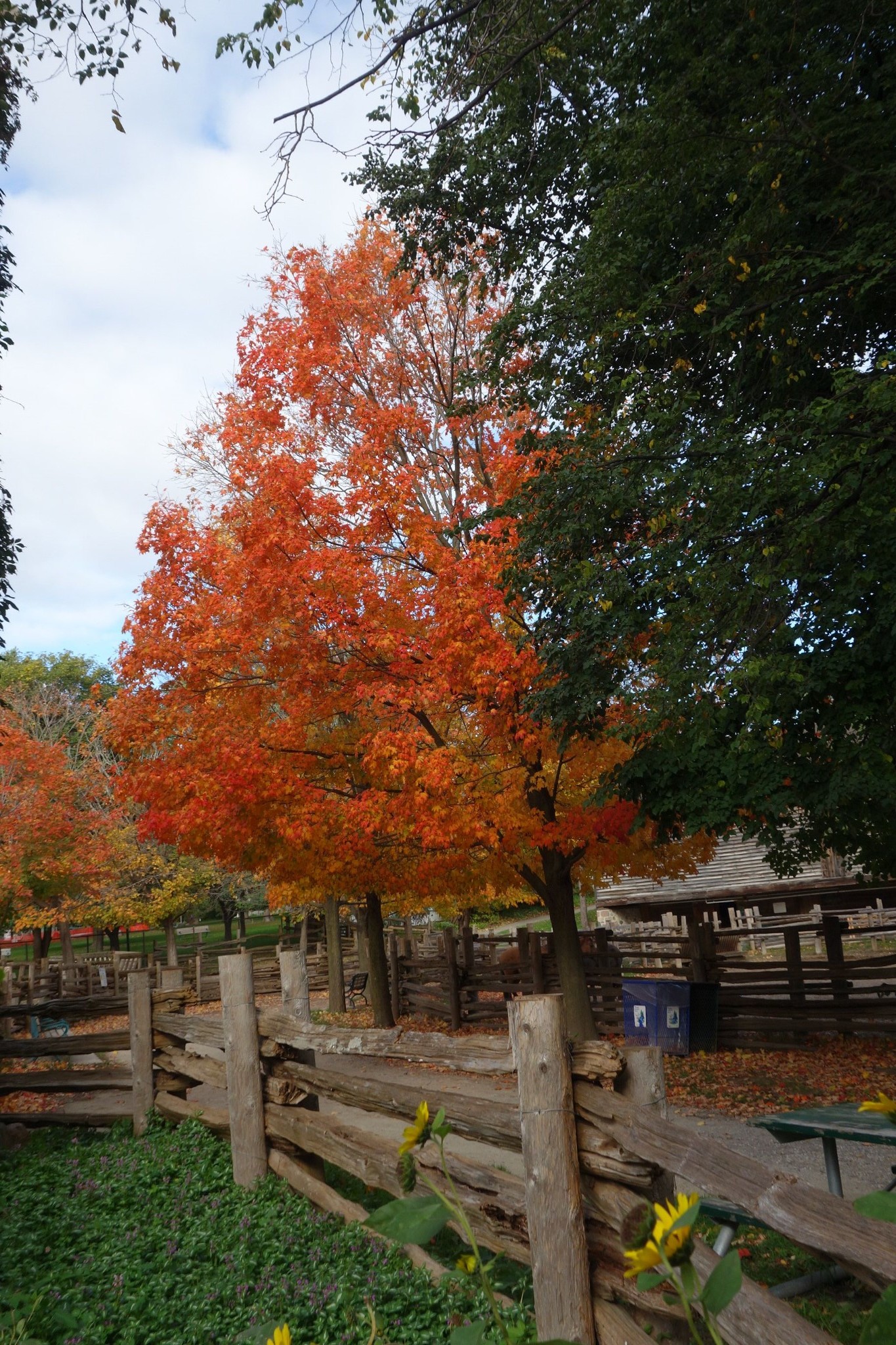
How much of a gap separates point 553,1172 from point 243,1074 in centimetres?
352

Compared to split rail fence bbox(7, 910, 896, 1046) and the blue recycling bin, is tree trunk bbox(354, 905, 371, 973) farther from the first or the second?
the blue recycling bin

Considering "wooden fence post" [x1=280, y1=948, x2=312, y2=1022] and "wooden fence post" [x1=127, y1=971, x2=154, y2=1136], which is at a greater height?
"wooden fence post" [x1=280, y1=948, x2=312, y2=1022]

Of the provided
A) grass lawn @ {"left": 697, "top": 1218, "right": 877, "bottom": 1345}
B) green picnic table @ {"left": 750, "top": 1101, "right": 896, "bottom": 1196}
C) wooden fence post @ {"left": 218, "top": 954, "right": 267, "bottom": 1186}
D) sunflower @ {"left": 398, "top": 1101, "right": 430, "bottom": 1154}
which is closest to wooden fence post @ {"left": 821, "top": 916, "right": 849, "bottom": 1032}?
grass lawn @ {"left": 697, "top": 1218, "right": 877, "bottom": 1345}

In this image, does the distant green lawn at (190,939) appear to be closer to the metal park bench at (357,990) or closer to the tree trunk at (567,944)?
the metal park bench at (357,990)

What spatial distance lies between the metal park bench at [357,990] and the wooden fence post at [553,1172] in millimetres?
22458

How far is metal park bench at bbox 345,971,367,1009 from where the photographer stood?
25.8 metres

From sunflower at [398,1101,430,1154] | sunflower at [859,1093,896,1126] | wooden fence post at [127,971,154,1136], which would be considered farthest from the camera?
wooden fence post at [127,971,154,1136]

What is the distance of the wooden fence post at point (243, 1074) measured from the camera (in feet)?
21.7

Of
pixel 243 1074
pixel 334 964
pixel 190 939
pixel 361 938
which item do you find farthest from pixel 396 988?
pixel 190 939

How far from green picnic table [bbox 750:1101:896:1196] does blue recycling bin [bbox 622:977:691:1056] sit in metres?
8.66

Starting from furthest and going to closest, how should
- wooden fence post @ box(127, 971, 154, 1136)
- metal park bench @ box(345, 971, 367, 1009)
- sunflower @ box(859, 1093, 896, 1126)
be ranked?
metal park bench @ box(345, 971, 367, 1009)
wooden fence post @ box(127, 971, 154, 1136)
sunflower @ box(859, 1093, 896, 1126)

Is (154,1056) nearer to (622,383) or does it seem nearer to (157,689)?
(157,689)

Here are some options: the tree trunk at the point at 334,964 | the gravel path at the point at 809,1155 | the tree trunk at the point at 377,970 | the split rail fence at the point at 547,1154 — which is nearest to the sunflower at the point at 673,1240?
the split rail fence at the point at 547,1154

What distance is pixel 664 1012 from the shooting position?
13961mm
